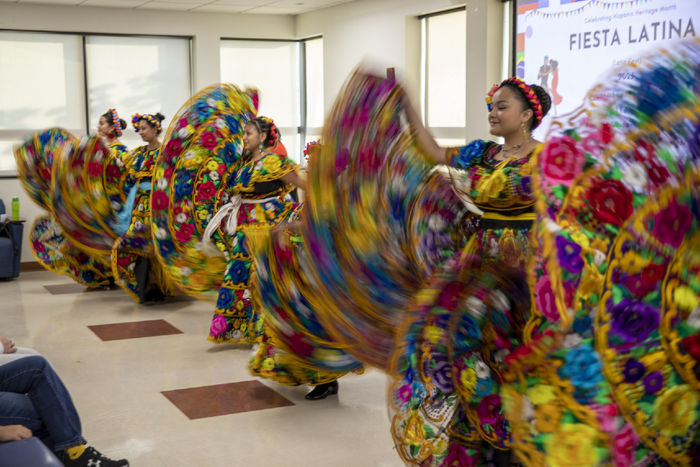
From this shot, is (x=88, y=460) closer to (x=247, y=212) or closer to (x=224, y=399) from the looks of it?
(x=224, y=399)

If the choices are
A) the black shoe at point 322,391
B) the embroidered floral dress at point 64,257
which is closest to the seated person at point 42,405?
the black shoe at point 322,391

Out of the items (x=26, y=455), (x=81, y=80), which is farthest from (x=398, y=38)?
(x=26, y=455)

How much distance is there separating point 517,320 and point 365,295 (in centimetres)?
53

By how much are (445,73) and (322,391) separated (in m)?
3.87

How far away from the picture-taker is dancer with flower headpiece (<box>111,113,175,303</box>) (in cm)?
537

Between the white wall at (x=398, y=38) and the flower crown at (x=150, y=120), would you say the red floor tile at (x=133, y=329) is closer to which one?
the flower crown at (x=150, y=120)

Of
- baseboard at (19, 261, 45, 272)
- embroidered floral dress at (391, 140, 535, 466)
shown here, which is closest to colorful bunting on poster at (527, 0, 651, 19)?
embroidered floral dress at (391, 140, 535, 466)

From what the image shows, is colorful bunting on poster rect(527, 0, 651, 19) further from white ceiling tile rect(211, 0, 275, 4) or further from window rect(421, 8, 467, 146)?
white ceiling tile rect(211, 0, 275, 4)

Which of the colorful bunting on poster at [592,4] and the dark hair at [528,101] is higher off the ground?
the colorful bunting on poster at [592,4]

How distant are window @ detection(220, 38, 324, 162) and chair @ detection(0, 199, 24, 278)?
2.62 meters

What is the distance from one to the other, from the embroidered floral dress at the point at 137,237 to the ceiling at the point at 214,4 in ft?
7.41

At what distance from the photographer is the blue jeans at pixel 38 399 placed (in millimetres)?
2363

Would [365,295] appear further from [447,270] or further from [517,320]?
[517,320]

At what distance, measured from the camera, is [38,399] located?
7.80 feet
